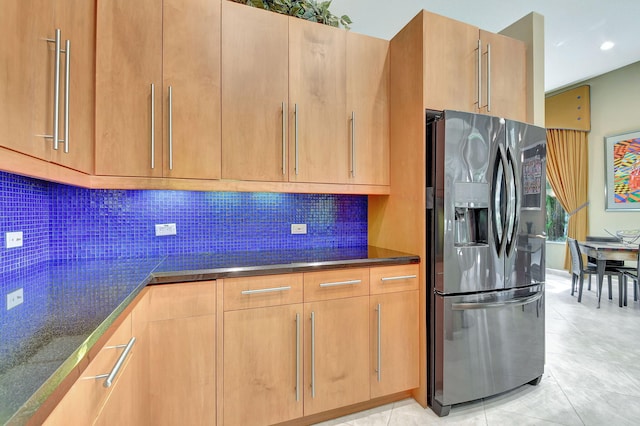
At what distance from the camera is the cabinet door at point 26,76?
0.83 m

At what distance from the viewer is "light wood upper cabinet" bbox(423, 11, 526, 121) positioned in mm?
1892

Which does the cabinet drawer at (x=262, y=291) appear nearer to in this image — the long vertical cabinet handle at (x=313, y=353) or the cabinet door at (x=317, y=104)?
the long vertical cabinet handle at (x=313, y=353)

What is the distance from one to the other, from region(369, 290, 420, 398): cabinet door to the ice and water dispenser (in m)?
0.48

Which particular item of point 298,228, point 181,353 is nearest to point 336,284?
point 298,228

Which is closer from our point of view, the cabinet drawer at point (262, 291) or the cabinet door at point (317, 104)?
the cabinet drawer at point (262, 291)

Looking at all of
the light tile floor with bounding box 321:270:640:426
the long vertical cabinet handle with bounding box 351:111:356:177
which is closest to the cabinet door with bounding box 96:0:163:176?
the long vertical cabinet handle with bounding box 351:111:356:177

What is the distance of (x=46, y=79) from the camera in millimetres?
1016

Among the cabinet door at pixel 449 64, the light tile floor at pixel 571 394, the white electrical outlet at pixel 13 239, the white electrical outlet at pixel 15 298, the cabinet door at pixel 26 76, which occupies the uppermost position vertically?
the cabinet door at pixel 449 64

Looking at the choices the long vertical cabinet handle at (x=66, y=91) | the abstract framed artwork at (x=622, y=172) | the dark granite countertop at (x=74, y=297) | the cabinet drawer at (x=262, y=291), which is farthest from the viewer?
the abstract framed artwork at (x=622, y=172)

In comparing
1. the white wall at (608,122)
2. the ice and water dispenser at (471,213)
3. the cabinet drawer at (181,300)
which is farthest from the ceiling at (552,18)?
the cabinet drawer at (181,300)

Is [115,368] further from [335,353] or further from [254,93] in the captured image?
[254,93]

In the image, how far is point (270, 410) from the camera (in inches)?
62.0

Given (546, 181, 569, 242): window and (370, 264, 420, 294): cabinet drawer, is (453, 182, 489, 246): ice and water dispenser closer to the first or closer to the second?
(370, 264, 420, 294): cabinet drawer

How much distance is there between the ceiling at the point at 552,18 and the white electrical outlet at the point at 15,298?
3026 millimetres
